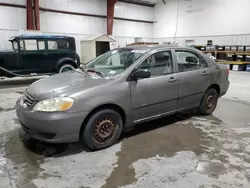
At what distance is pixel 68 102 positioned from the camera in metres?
2.41

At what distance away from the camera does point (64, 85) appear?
267 cm

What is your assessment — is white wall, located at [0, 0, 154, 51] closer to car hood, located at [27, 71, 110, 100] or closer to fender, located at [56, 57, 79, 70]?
fender, located at [56, 57, 79, 70]

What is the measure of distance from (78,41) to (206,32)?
25.1 feet

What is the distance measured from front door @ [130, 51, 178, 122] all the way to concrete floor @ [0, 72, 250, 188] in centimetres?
36

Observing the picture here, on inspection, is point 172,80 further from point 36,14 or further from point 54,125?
point 36,14

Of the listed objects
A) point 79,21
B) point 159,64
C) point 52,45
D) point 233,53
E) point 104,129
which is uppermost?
point 79,21

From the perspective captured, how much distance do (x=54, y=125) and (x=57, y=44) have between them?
6127mm

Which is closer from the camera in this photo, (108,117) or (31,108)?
(31,108)

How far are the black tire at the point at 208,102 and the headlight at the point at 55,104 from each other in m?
2.43

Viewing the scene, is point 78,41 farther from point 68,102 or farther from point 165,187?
point 165,187

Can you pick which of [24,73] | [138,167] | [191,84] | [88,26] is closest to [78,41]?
[88,26]

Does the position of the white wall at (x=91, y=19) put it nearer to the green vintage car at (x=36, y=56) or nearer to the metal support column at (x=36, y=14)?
the metal support column at (x=36, y=14)

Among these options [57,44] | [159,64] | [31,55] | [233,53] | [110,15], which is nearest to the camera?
[159,64]

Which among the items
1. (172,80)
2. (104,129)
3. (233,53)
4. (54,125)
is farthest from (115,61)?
(233,53)
